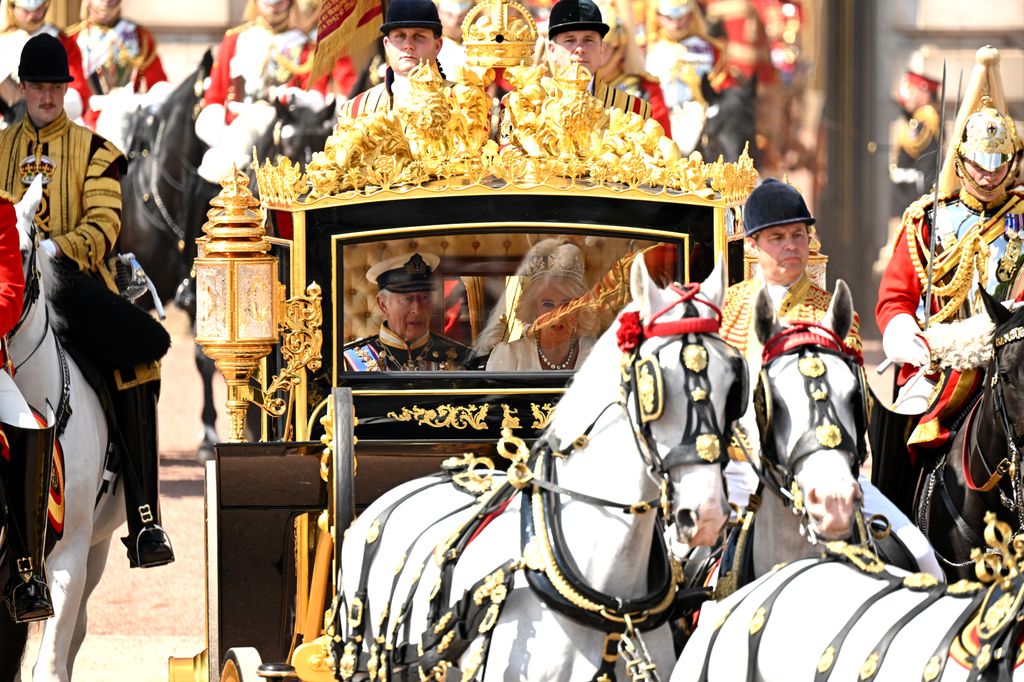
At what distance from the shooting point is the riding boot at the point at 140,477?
6.51m

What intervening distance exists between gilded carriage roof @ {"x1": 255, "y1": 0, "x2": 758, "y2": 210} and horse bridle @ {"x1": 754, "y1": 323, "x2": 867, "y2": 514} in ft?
4.72

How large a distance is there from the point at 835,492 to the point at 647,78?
10.8m

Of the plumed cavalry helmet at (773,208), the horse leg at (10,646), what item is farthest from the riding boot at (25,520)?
the plumed cavalry helmet at (773,208)

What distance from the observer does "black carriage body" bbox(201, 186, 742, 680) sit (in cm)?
530

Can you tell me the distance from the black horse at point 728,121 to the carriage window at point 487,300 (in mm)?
10003

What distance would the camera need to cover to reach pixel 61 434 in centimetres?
609

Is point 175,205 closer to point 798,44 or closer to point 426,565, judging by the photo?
point 798,44

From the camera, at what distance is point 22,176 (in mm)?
6895

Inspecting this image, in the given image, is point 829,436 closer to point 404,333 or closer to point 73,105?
point 404,333

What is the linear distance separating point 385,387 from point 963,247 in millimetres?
1647

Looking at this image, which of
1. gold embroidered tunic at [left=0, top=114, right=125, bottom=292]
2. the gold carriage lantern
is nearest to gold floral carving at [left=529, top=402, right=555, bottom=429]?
the gold carriage lantern

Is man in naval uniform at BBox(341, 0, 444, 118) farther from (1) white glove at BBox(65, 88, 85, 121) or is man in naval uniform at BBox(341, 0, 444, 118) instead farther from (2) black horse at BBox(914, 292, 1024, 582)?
(1) white glove at BBox(65, 88, 85, 121)

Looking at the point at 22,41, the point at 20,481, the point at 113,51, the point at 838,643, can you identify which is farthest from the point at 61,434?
the point at 113,51

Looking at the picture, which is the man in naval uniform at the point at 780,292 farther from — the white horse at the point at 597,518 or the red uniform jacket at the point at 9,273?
the red uniform jacket at the point at 9,273
